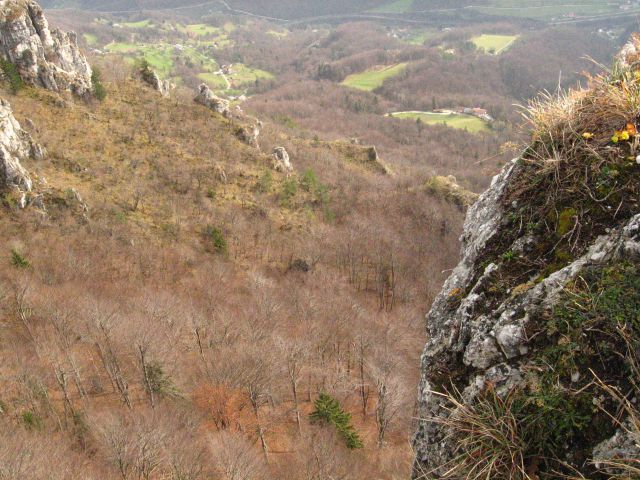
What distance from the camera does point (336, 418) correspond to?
2556cm

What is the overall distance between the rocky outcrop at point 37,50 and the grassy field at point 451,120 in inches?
4415

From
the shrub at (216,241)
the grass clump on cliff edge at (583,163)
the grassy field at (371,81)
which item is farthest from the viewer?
the grassy field at (371,81)

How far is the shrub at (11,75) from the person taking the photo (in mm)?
Result: 53281

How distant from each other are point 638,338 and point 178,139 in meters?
66.3

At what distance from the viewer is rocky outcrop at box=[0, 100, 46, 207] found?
40781mm

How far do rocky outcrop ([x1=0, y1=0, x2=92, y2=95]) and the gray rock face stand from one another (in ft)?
219

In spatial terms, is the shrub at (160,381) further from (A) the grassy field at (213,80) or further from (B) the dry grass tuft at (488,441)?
(A) the grassy field at (213,80)

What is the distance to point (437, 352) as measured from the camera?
227 inches

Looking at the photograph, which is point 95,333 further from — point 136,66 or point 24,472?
point 136,66

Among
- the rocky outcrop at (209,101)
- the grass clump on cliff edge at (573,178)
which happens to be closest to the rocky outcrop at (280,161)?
the rocky outcrop at (209,101)

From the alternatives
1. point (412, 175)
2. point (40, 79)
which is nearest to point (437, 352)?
point (40, 79)

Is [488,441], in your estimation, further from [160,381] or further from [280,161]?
[280,161]

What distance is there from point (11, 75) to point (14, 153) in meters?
16.5

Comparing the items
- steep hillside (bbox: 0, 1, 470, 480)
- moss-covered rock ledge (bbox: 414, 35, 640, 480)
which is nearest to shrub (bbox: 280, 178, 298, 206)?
steep hillside (bbox: 0, 1, 470, 480)
